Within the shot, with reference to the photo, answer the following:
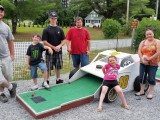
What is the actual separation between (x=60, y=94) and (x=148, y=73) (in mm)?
2101

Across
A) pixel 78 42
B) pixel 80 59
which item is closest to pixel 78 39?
pixel 78 42

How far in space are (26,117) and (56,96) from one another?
3.13 ft

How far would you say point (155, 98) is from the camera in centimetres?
746

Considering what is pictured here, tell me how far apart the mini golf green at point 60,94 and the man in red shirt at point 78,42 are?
0.56 meters

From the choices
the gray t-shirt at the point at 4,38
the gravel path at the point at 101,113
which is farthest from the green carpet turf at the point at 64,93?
the gray t-shirt at the point at 4,38

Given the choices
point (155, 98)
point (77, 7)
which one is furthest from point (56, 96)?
point (77, 7)

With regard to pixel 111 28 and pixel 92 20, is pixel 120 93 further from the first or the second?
pixel 92 20

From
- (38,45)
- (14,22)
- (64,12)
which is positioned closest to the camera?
(38,45)

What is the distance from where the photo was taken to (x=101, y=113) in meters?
6.38

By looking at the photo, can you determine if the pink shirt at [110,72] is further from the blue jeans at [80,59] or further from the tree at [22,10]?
the tree at [22,10]

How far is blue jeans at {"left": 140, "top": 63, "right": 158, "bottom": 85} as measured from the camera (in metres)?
7.23

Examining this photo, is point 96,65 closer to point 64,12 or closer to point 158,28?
point 158,28

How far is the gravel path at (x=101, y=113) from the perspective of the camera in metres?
6.13

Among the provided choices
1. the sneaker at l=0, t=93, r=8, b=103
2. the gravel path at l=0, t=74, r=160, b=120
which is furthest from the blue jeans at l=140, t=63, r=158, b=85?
the sneaker at l=0, t=93, r=8, b=103
